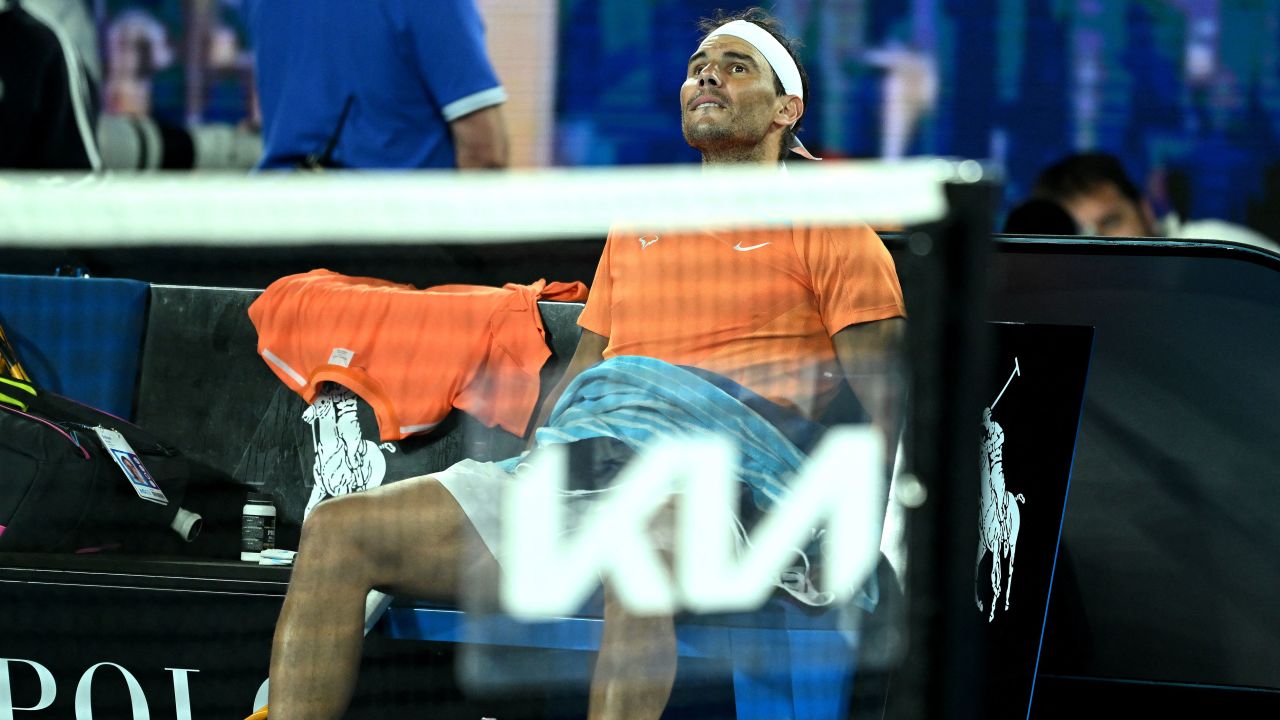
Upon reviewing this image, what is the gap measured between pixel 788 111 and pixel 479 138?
663mm

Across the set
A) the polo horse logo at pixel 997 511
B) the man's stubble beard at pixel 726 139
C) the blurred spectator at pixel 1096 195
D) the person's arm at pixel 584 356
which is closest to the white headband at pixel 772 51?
the man's stubble beard at pixel 726 139

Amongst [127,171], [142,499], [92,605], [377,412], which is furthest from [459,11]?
[127,171]

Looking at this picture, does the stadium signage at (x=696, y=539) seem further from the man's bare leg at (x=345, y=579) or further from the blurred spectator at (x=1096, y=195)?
the blurred spectator at (x=1096, y=195)

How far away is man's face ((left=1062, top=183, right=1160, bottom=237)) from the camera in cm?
417

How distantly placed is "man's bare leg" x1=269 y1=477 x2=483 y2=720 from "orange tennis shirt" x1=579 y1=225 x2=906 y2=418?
399mm

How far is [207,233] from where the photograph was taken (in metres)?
1.85

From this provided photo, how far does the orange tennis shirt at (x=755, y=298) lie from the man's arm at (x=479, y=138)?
0.83 m

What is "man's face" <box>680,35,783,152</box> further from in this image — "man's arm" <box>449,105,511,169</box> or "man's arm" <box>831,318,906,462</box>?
"man's arm" <box>831,318,906,462</box>

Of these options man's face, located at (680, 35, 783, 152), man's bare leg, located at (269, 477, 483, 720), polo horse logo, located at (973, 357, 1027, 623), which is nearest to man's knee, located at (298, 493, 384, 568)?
man's bare leg, located at (269, 477, 483, 720)

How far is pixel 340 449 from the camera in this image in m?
2.27

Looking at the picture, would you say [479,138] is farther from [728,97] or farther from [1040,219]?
[1040,219]

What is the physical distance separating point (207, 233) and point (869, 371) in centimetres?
86

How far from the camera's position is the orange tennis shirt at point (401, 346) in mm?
2004

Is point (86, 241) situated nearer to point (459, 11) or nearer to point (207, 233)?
point (207, 233)
